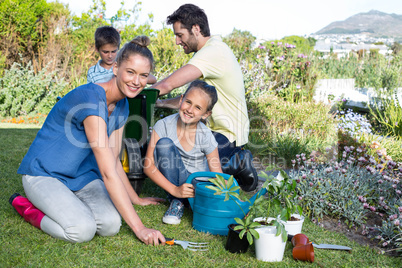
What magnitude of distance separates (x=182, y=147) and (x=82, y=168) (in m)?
0.76

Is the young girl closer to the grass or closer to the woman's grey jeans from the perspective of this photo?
the grass

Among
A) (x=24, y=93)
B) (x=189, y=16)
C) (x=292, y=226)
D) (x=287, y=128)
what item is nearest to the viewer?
(x=292, y=226)

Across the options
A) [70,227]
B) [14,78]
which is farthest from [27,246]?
[14,78]

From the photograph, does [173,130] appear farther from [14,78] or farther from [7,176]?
[14,78]

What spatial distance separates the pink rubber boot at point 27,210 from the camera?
8.02 feet

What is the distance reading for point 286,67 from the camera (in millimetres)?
7828

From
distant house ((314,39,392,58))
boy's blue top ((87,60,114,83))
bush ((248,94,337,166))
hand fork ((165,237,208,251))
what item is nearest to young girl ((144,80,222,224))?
hand fork ((165,237,208,251))

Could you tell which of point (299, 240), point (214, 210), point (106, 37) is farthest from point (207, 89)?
point (106, 37)

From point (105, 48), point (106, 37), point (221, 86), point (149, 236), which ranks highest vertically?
point (106, 37)

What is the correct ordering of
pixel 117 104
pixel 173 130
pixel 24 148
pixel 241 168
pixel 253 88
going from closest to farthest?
1. pixel 117 104
2. pixel 173 130
3. pixel 241 168
4. pixel 24 148
5. pixel 253 88

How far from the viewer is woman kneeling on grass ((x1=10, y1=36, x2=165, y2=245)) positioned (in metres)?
2.29

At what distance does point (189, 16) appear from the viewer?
3.25 meters

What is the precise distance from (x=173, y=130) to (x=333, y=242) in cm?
139

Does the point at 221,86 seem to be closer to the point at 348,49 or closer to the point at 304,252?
the point at 304,252
